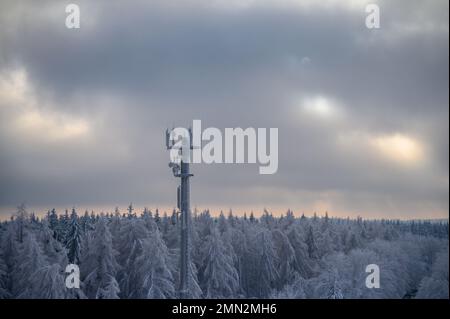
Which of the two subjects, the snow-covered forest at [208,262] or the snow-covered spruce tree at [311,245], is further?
the snow-covered spruce tree at [311,245]

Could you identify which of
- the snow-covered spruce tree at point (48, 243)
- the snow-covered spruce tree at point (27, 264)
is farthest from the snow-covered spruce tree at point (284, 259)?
the snow-covered spruce tree at point (27, 264)

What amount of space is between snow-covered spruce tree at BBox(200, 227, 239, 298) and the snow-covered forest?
105 mm

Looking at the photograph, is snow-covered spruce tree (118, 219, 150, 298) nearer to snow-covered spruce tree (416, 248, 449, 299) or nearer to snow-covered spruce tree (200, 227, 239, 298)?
snow-covered spruce tree (200, 227, 239, 298)

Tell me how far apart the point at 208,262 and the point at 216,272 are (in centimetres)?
126

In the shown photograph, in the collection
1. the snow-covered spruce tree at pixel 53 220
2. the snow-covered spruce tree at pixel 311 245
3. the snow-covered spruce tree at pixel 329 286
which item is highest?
the snow-covered spruce tree at pixel 53 220

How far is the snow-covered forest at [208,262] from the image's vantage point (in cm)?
4234

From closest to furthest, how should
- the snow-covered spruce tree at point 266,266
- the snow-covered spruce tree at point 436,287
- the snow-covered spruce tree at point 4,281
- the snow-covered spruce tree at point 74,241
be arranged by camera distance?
the snow-covered spruce tree at point 436,287, the snow-covered spruce tree at point 4,281, the snow-covered spruce tree at point 74,241, the snow-covered spruce tree at point 266,266

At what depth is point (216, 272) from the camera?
171 feet

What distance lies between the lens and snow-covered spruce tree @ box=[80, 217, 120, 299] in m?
46.2

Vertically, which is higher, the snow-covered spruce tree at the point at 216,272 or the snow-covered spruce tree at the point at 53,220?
the snow-covered spruce tree at the point at 53,220

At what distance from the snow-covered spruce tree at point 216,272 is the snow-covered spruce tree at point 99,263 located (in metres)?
9.53

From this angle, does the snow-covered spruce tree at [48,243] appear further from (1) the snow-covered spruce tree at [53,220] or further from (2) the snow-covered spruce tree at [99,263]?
(1) the snow-covered spruce tree at [53,220]

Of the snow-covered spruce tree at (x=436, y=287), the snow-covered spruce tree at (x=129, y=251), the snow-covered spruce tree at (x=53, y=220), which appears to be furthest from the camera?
the snow-covered spruce tree at (x=53, y=220)
